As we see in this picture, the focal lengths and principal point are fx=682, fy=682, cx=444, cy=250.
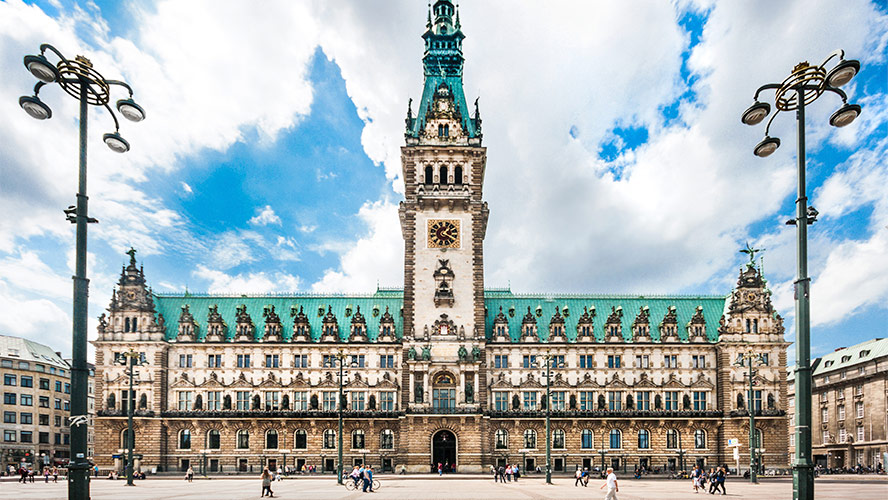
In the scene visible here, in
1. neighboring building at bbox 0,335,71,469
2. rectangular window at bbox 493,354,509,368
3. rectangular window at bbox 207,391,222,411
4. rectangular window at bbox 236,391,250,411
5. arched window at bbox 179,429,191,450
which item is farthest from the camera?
neighboring building at bbox 0,335,71,469

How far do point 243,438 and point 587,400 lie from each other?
46466mm

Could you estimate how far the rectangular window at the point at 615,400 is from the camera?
303 feet

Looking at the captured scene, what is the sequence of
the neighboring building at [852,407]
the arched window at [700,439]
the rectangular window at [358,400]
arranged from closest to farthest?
the arched window at [700,439], the rectangular window at [358,400], the neighboring building at [852,407]

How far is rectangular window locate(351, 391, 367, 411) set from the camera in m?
92.2

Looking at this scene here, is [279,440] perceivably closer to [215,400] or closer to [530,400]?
[215,400]

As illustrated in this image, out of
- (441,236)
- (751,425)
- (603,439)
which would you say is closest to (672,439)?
(603,439)

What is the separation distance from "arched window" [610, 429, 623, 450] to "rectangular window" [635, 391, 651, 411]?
4259 mm

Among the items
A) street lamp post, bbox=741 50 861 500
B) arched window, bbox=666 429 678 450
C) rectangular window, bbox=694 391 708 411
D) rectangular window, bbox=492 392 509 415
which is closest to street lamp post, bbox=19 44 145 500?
street lamp post, bbox=741 50 861 500

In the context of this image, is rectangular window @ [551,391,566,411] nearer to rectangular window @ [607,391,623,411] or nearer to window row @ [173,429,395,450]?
rectangular window @ [607,391,623,411]

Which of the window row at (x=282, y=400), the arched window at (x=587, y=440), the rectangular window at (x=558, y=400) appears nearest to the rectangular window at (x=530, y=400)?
the rectangular window at (x=558, y=400)

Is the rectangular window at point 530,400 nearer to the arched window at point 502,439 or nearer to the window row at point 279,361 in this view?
the arched window at point 502,439

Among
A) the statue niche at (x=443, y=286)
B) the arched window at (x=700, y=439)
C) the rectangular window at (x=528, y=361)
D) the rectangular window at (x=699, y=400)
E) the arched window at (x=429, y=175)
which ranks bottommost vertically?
the arched window at (x=700, y=439)

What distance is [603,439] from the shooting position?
299 ft

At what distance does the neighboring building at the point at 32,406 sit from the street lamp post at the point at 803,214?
116m
